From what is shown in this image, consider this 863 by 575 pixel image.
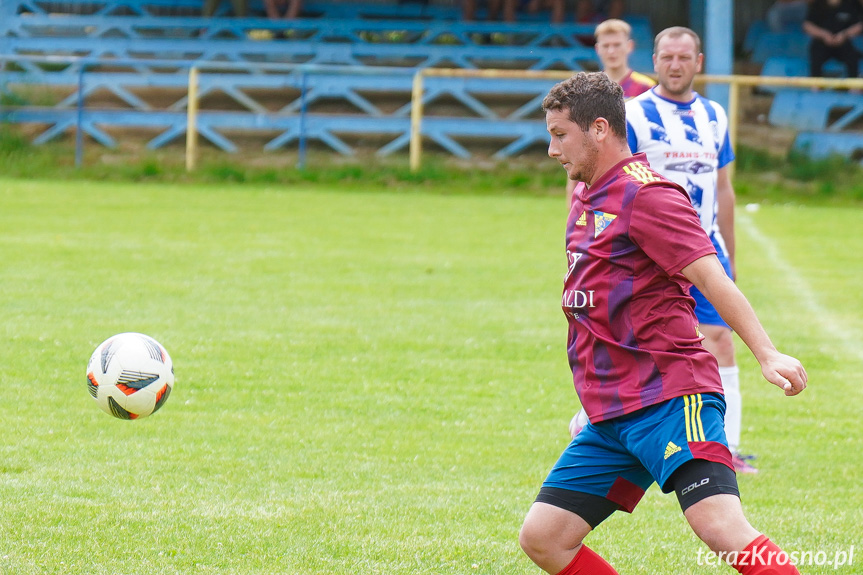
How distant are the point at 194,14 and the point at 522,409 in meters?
22.5

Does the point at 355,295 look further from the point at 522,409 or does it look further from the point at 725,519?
the point at 725,519

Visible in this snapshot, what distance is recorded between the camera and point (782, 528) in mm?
4801

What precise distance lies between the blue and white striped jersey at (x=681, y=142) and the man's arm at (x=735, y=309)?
254 centimetres

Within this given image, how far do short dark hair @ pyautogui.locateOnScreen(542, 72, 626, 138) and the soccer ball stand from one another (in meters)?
2.28

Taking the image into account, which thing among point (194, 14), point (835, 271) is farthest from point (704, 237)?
point (194, 14)

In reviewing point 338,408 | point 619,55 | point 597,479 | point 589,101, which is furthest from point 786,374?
point 619,55

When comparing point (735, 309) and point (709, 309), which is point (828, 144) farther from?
point (735, 309)

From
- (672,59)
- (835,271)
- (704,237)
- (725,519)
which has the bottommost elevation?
(835,271)

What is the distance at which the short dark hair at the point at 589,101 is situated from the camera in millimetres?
3334

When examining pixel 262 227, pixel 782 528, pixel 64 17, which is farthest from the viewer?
pixel 64 17

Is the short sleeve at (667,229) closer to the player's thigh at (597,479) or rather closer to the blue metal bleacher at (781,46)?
the player's thigh at (597,479)

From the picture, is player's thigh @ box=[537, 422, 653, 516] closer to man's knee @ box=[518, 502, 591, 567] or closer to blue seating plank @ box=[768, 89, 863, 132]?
man's knee @ box=[518, 502, 591, 567]

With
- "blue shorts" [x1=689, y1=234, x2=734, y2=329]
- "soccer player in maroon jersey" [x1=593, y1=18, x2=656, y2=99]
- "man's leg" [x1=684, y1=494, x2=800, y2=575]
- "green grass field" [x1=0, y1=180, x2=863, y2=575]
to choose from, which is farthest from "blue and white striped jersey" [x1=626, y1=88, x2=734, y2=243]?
"man's leg" [x1=684, y1=494, x2=800, y2=575]

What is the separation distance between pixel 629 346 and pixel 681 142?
2.60 m
